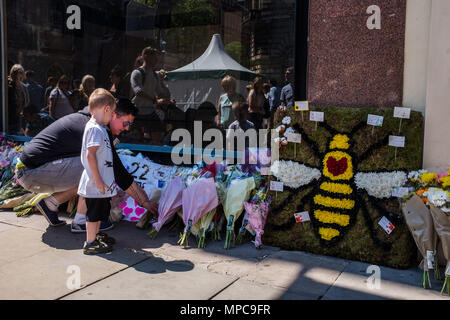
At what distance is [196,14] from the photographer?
623cm

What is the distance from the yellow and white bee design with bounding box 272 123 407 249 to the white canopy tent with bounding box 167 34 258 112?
185 centimetres

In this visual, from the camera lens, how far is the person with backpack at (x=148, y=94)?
6.41m

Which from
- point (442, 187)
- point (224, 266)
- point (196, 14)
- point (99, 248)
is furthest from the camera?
point (196, 14)

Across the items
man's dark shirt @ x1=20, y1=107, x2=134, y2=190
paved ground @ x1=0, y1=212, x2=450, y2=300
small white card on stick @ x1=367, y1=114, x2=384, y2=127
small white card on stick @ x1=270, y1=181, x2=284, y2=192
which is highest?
small white card on stick @ x1=367, y1=114, x2=384, y2=127

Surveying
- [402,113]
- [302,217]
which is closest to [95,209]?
[302,217]

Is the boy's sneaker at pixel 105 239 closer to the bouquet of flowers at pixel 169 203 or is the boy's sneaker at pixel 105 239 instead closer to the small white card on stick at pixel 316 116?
the bouquet of flowers at pixel 169 203

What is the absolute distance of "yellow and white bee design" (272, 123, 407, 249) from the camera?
3793 millimetres

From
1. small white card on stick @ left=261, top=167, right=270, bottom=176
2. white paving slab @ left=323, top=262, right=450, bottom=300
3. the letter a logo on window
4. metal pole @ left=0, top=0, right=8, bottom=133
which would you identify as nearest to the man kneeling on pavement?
small white card on stick @ left=261, top=167, right=270, bottom=176

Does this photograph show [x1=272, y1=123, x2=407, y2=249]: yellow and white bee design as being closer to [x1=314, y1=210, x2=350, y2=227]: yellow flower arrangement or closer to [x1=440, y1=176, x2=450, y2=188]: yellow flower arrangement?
[x1=314, y1=210, x2=350, y2=227]: yellow flower arrangement

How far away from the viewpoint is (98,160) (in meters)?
3.79
